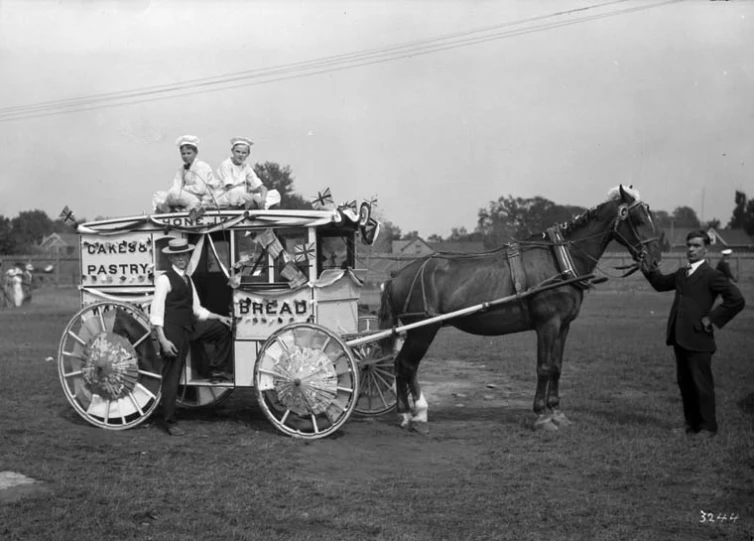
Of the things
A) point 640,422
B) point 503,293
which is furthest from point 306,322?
point 640,422

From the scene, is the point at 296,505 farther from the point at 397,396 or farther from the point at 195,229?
the point at 195,229

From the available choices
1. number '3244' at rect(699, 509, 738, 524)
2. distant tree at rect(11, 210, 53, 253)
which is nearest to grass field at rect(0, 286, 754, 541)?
number '3244' at rect(699, 509, 738, 524)

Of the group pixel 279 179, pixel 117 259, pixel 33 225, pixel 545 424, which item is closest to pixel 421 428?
pixel 545 424

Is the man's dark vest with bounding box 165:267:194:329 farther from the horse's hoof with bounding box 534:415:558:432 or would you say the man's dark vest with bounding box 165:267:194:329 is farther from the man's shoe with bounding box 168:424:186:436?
the horse's hoof with bounding box 534:415:558:432

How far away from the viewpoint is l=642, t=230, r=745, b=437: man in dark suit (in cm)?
802

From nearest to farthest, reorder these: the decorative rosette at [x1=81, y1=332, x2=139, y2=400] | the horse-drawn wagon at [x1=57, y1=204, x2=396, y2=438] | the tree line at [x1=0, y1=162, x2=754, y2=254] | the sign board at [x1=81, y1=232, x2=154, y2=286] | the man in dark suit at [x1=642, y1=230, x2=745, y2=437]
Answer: the man in dark suit at [x1=642, y1=230, x2=745, y2=437]
the horse-drawn wagon at [x1=57, y1=204, x2=396, y2=438]
the decorative rosette at [x1=81, y1=332, x2=139, y2=400]
the sign board at [x1=81, y1=232, x2=154, y2=286]
the tree line at [x1=0, y1=162, x2=754, y2=254]

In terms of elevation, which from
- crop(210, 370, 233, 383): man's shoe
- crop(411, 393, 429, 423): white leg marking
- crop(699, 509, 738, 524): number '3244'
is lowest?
crop(699, 509, 738, 524): number '3244'

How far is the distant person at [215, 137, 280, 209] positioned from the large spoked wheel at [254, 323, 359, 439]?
1.84 m

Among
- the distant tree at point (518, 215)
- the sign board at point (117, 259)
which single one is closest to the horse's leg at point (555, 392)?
the sign board at point (117, 259)

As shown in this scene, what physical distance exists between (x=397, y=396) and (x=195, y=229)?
2.88 metres

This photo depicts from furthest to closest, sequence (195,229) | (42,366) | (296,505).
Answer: (42,366) < (195,229) < (296,505)

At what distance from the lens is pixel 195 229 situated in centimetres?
870

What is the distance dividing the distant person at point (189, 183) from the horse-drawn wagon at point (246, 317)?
0.39 m

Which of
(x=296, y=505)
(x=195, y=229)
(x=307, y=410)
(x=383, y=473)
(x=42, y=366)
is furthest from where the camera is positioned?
(x=42, y=366)
